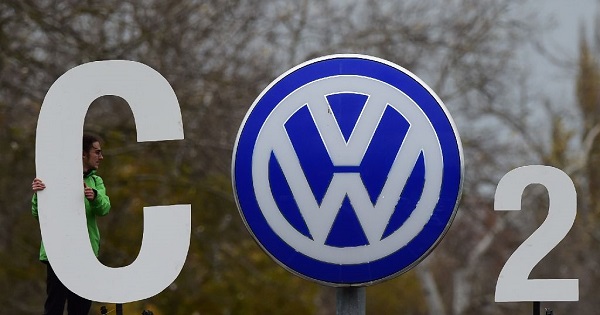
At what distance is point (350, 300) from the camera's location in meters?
5.28

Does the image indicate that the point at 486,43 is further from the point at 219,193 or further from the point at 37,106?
the point at 37,106

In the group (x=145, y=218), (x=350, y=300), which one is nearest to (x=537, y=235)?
(x=350, y=300)

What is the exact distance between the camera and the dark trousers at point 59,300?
20.3ft

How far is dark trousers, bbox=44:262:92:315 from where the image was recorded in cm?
618

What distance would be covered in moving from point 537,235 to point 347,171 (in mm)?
1187

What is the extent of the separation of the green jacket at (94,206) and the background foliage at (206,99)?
8.17m

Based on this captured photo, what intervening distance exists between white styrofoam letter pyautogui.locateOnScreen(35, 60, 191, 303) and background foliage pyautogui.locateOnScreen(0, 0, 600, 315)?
8.66 metres

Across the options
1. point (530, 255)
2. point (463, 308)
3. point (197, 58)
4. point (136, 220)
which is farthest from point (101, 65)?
point (463, 308)

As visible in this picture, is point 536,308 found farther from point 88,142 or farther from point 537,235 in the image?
point 88,142

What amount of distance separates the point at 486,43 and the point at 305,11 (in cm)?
427

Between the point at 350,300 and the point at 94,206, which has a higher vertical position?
the point at 94,206

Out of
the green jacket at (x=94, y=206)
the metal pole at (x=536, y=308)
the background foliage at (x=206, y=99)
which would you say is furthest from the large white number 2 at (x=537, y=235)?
the background foliage at (x=206, y=99)

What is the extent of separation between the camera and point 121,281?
18.1ft

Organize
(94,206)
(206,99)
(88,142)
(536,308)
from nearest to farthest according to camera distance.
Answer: (536,308) → (94,206) → (88,142) → (206,99)
